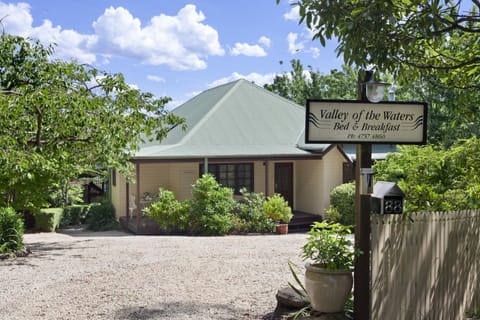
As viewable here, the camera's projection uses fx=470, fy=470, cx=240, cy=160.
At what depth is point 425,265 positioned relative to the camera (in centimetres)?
510

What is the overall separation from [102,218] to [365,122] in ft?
51.6

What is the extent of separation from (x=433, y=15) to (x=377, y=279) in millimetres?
2683

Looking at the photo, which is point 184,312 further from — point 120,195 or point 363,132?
point 120,195

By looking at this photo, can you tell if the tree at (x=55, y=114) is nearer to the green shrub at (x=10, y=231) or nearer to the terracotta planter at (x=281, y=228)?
the green shrub at (x=10, y=231)

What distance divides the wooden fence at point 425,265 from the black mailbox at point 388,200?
0.09 meters

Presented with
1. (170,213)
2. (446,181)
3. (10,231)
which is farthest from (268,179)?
(446,181)

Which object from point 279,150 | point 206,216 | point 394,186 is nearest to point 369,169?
point 394,186

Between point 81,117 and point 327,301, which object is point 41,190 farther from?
point 327,301

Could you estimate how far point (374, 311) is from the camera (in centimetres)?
480

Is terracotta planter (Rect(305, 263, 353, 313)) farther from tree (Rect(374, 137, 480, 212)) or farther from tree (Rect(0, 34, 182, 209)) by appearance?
tree (Rect(0, 34, 182, 209))

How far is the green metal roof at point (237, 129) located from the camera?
1708 centimetres

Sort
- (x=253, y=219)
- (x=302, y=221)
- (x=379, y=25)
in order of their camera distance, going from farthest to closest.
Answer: (x=302, y=221)
(x=253, y=219)
(x=379, y=25)

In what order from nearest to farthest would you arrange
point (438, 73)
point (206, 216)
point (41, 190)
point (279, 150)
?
point (438, 73)
point (41, 190)
point (206, 216)
point (279, 150)

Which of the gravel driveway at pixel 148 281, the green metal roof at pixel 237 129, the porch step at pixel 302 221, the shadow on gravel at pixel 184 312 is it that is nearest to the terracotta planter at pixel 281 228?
the porch step at pixel 302 221
